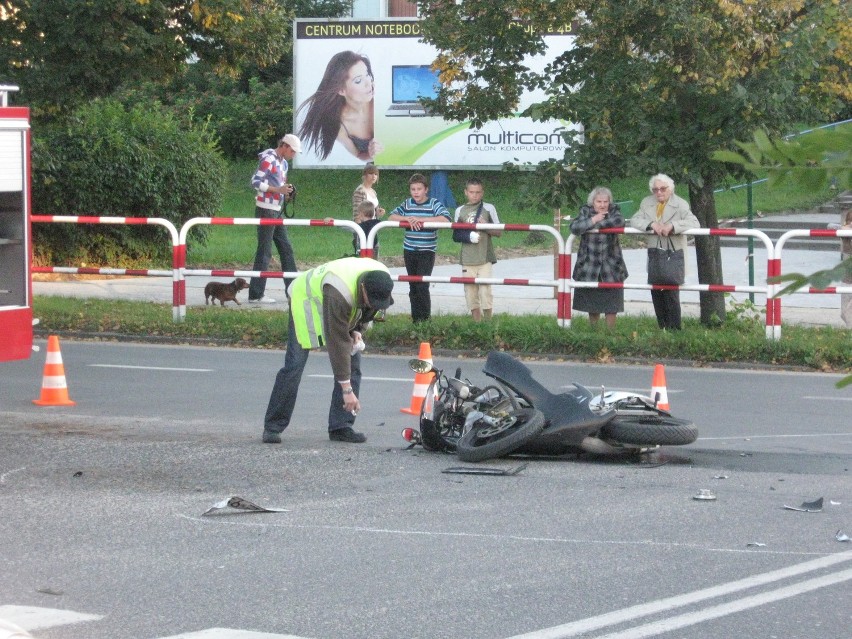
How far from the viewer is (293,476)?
846cm

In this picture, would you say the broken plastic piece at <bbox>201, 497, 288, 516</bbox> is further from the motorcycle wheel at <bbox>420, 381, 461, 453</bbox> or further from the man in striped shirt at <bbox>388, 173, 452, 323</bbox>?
the man in striped shirt at <bbox>388, 173, 452, 323</bbox>

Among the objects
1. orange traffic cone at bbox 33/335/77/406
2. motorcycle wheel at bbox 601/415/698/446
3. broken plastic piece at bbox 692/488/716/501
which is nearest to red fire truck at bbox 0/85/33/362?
orange traffic cone at bbox 33/335/77/406

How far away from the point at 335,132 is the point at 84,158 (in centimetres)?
927

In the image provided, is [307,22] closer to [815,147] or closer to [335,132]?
[335,132]

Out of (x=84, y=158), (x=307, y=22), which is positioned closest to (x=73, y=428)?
(x=84, y=158)

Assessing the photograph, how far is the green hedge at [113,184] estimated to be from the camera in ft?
70.6

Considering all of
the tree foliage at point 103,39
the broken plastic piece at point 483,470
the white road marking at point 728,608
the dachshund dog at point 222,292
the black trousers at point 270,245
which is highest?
the tree foliage at point 103,39

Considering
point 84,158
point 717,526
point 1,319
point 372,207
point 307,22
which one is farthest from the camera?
point 307,22

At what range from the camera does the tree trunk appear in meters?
15.6

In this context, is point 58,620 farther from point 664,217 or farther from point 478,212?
point 478,212

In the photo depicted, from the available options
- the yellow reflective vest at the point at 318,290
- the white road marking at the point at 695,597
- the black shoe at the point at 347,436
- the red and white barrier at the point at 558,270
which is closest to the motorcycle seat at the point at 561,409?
the yellow reflective vest at the point at 318,290

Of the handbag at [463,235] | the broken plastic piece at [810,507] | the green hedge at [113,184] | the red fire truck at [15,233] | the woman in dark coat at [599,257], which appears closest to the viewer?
the broken plastic piece at [810,507]

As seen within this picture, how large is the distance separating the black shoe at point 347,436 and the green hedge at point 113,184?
1275 cm

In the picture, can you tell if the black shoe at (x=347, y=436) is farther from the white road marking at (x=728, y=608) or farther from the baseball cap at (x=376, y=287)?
the white road marking at (x=728, y=608)
